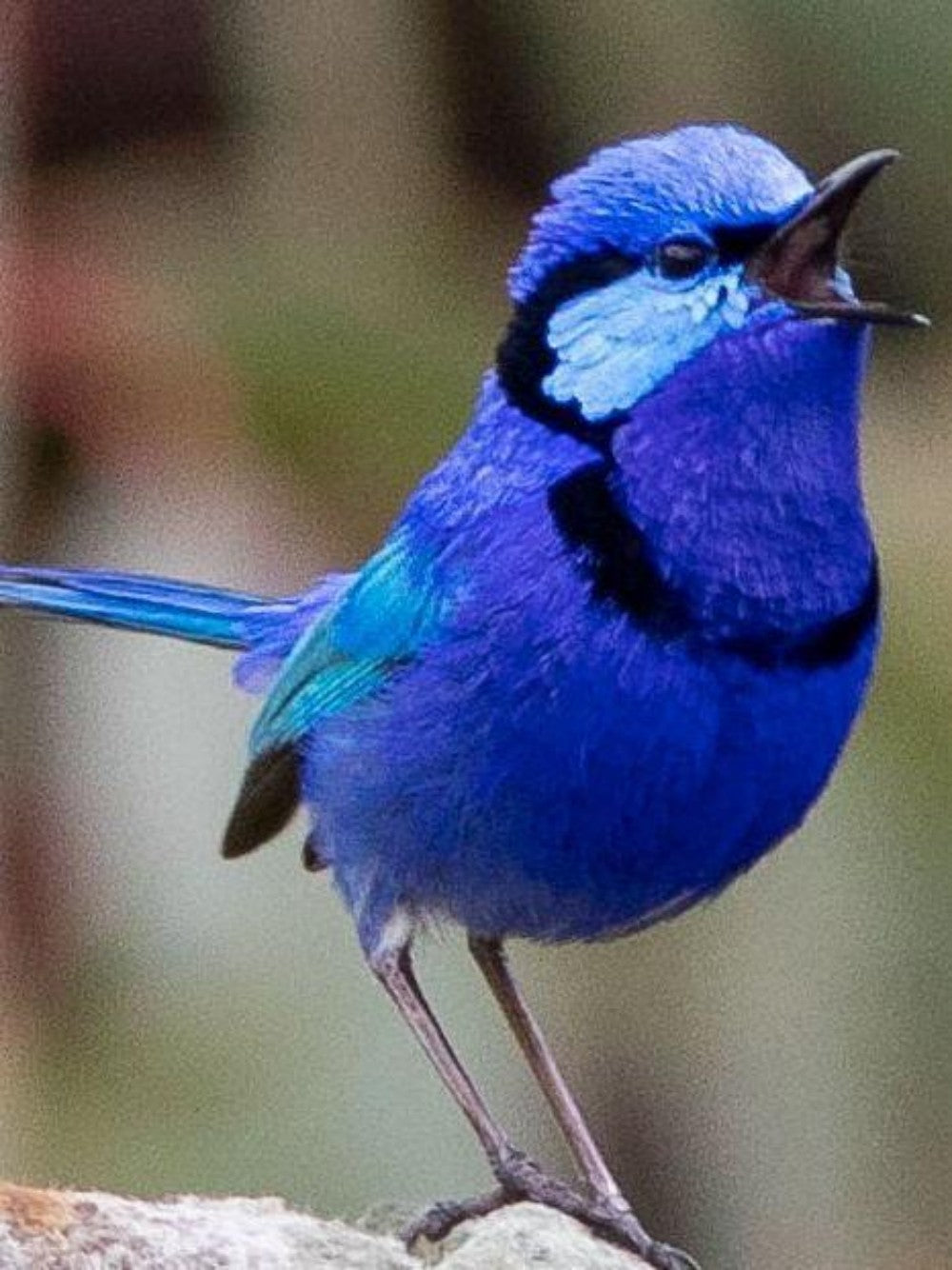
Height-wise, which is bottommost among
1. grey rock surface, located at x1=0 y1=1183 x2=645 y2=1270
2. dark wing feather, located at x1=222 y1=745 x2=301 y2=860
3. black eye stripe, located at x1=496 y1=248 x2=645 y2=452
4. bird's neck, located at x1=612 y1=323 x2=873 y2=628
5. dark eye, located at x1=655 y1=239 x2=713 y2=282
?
grey rock surface, located at x1=0 y1=1183 x2=645 y2=1270

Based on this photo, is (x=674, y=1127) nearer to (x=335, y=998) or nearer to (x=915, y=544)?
(x=335, y=998)

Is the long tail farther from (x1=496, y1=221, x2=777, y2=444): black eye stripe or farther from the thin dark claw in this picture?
the thin dark claw

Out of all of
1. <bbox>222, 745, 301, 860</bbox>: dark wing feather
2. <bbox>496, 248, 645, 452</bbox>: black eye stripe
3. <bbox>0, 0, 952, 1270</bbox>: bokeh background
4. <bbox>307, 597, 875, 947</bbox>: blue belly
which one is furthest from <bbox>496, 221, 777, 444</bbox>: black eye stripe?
<bbox>0, 0, 952, 1270</bbox>: bokeh background

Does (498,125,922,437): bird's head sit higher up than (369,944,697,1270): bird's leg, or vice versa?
(498,125,922,437): bird's head

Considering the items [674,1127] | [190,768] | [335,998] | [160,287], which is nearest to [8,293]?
[160,287]

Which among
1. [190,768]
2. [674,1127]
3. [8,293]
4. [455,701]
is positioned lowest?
[674,1127]

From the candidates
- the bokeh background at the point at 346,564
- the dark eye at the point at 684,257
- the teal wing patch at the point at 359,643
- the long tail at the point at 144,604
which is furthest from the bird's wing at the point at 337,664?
the bokeh background at the point at 346,564

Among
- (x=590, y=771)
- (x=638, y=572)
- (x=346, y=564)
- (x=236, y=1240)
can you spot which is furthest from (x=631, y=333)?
(x=346, y=564)

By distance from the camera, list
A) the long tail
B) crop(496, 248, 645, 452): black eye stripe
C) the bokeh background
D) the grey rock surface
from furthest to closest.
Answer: the bokeh background < the long tail < crop(496, 248, 645, 452): black eye stripe < the grey rock surface
